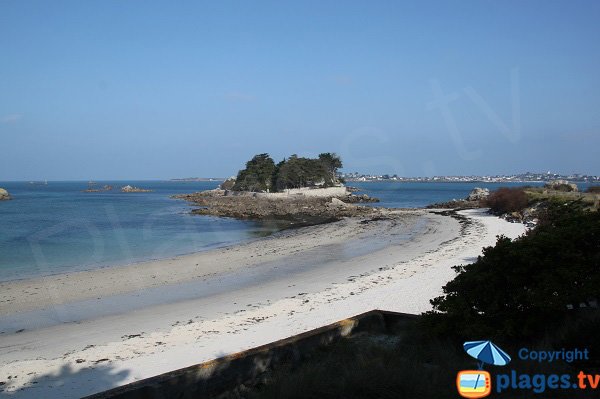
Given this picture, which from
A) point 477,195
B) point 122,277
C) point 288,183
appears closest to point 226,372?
point 122,277

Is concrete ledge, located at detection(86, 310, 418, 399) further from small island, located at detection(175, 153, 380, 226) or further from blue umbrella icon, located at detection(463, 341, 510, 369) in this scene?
small island, located at detection(175, 153, 380, 226)

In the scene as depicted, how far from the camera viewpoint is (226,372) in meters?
5.51

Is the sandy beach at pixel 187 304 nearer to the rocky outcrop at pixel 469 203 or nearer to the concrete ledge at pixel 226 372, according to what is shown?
the concrete ledge at pixel 226 372

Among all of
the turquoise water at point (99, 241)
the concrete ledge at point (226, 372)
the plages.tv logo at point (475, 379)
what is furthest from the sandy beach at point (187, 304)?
the plages.tv logo at point (475, 379)

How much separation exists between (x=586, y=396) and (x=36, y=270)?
2126 centimetres

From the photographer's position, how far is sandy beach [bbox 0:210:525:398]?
795 cm

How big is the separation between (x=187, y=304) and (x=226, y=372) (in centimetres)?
762

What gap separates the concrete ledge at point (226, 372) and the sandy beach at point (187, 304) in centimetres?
225

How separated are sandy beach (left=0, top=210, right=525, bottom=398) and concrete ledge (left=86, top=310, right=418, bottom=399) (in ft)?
7.39

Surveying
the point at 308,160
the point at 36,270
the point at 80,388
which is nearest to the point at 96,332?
the point at 80,388

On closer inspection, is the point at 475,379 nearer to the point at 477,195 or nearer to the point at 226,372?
the point at 226,372

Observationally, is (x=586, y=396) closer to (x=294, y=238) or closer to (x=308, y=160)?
(x=294, y=238)

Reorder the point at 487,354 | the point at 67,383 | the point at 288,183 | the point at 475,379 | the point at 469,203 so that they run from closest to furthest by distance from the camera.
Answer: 1. the point at 487,354
2. the point at 475,379
3. the point at 67,383
4. the point at 469,203
5. the point at 288,183

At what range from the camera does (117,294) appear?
14.4 meters
